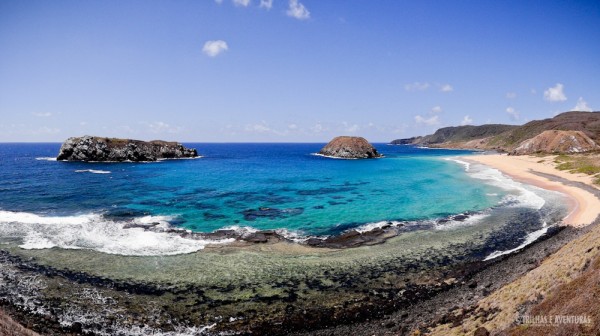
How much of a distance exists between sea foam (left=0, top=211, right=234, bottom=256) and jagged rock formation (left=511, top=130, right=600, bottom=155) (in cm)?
12546

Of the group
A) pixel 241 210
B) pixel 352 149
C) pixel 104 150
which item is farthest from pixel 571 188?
pixel 104 150

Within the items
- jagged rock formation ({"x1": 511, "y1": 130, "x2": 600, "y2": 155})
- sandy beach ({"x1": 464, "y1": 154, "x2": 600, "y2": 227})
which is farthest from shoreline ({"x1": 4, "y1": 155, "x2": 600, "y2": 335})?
jagged rock formation ({"x1": 511, "y1": 130, "x2": 600, "y2": 155})

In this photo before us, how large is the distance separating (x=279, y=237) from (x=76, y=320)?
16.4m

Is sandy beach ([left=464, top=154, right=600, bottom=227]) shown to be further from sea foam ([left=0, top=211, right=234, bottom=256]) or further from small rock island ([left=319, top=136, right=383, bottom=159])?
small rock island ([left=319, top=136, right=383, bottom=159])

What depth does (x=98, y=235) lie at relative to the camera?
2988 centimetres

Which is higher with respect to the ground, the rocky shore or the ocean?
the ocean

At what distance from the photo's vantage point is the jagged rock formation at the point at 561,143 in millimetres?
106625

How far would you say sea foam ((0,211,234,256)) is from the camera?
26.7 metres

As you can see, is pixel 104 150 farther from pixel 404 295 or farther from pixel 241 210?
pixel 404 295

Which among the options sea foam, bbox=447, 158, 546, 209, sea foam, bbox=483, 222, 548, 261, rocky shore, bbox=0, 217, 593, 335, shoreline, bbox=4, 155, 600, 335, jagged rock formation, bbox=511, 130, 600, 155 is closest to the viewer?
shoreline, bbox=4, 155, 600, 335

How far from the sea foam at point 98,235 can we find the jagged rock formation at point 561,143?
125 m

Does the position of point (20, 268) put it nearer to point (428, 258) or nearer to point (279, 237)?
point (279, 237)

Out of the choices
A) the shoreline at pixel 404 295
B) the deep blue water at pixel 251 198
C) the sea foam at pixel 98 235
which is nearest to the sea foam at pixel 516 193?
the deep blue water at pixel 251 198

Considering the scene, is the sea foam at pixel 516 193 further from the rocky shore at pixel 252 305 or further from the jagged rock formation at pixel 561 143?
the jagged rock formation at pixel 561 143
